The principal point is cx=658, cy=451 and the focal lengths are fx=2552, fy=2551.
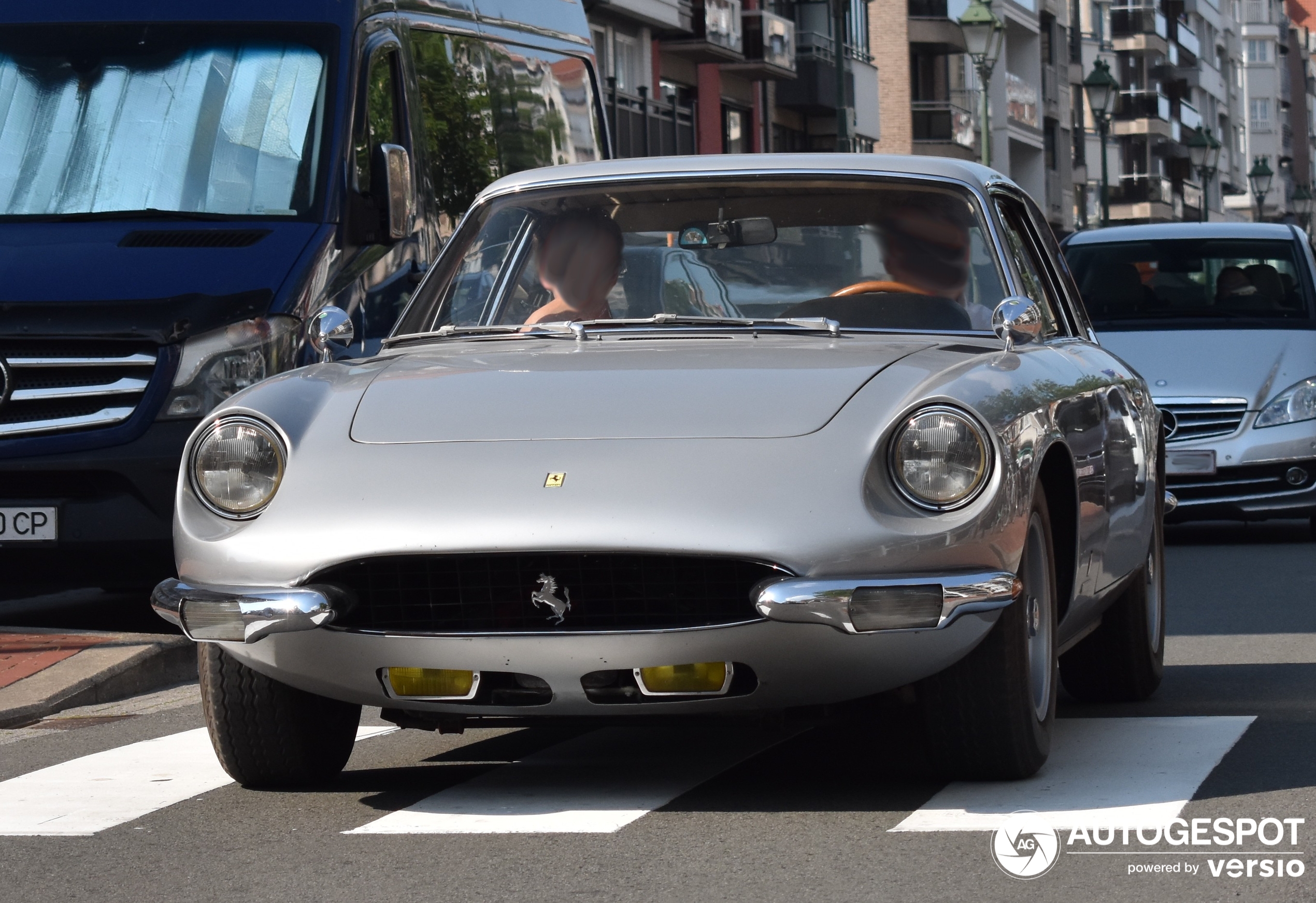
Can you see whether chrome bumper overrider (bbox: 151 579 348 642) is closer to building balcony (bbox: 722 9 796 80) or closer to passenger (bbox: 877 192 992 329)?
passenger (bbox: 877 192 992 329)

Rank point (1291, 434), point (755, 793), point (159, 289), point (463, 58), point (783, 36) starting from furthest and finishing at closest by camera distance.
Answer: point (783, 36)
point (1291, 434)
point (463, 58)
point (159, 289)
point (755, 793)

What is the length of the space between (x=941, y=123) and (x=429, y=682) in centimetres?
5581

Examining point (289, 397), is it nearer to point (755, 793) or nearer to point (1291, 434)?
point (755, 793)

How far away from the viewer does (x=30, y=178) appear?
10.4 metres

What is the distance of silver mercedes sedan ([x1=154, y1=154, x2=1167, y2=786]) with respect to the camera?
5.31m

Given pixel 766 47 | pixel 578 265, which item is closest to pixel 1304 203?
pixel 766 47

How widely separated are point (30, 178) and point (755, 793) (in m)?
5.64

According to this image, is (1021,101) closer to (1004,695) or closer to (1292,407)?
(1292,407)

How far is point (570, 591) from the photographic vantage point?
5.37m

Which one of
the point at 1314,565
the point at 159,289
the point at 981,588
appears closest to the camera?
the point at 981,588

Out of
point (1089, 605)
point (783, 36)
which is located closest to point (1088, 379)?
point (1089, 605)

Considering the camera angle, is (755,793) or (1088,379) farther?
(1088,379)

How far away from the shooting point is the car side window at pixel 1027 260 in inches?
276

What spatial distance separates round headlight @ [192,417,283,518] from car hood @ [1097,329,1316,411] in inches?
380
